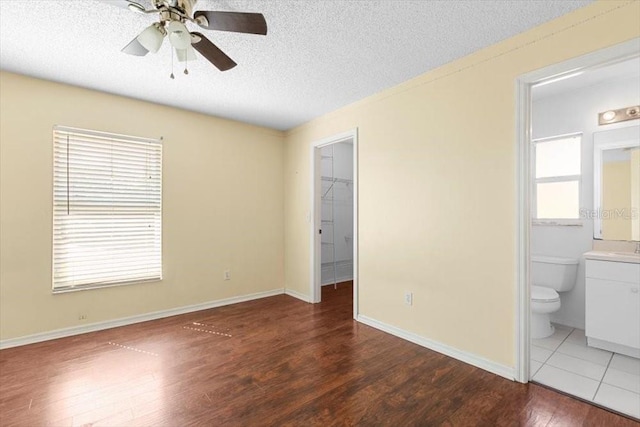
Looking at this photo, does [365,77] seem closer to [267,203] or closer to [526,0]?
[526,0]

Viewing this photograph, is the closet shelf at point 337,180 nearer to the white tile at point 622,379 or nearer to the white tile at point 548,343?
the white tile at point 548,343

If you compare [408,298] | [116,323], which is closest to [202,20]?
[408,298]

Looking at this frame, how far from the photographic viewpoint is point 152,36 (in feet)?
5.54

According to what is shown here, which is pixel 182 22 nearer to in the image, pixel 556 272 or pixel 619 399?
pixel 619 399

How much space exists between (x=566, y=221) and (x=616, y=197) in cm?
46

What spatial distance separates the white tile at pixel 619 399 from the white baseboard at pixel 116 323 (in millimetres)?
3673

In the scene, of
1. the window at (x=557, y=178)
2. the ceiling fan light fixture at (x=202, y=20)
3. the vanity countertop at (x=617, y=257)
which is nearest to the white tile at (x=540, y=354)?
the vanity countertop at (x=617, y=257)

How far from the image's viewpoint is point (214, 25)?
1724 millimetres

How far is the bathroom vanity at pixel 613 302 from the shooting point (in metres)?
2.48

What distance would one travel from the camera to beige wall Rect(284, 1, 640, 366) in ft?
7.15

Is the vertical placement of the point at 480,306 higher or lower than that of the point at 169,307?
higher

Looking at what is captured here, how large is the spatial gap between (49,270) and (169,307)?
1.23 m

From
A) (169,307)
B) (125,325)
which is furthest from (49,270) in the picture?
(169,307)

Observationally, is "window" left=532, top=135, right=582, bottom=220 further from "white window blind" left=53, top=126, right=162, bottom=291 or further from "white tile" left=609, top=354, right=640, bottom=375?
"white window blind" left=53, top=126, right=162, bottom=291
